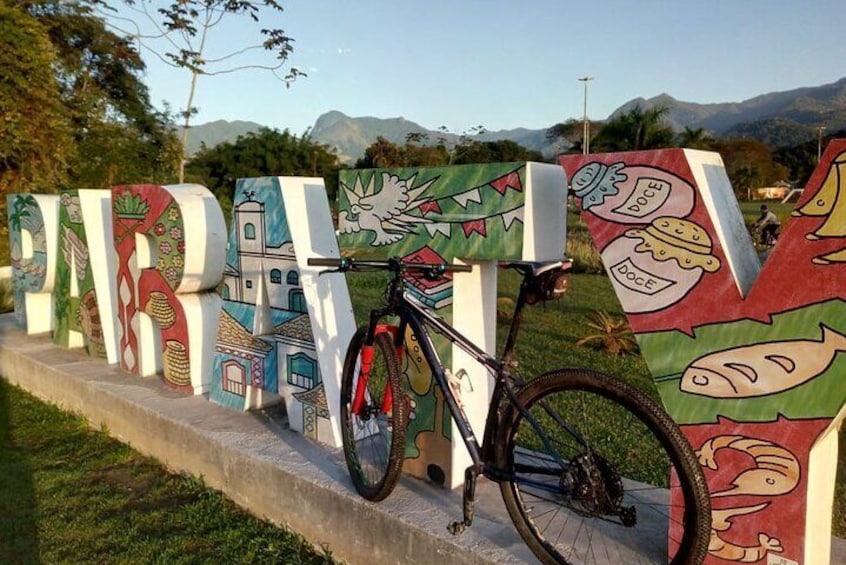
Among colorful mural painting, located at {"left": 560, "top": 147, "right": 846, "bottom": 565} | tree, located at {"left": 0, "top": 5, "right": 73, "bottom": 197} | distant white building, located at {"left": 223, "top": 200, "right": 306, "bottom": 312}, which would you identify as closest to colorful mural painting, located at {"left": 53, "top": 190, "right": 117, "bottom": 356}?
distant white building, located at {"left": 223, "top": 200, "right": 306, "bottom": 312}

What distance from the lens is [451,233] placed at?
11.1 feet

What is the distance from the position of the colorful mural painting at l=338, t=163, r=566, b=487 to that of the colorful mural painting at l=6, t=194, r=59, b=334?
14.4 ft

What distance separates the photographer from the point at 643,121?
1053 inches

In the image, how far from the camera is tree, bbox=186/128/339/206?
Result: 37.2 meters

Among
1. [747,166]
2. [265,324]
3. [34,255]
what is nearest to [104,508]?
[265,324]

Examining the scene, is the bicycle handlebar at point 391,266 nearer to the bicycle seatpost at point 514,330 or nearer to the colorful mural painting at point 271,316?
the bicycle seatpost at point 514,330

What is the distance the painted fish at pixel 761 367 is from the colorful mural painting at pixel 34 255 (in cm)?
647

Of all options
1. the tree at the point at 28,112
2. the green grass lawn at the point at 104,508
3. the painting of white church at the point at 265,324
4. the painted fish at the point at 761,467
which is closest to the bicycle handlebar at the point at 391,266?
the painting of white church at the point at 265,324

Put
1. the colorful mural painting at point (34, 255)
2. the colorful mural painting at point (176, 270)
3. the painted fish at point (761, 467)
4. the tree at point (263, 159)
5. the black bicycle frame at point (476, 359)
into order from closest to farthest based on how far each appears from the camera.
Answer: the painted fish at point (761, 467) → the black bicycle frame at point (476, 359) → the colorful mural painting at point (176, 270) → the colorful mural painting at point (34, 255) → the tree at point (263, 159)

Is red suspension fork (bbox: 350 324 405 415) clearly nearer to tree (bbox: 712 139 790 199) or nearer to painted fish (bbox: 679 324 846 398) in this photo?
painted fish (bbox: 679 324 846 398)

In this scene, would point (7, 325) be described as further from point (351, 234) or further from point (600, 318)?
point (600, 318)

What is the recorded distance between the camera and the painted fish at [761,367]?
7.66 feet

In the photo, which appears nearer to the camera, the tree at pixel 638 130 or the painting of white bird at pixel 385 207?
the painting of white bird at pixel 385 207

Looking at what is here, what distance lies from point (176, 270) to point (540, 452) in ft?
10.4
